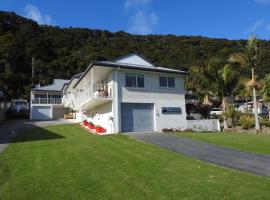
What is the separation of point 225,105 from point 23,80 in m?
48.2

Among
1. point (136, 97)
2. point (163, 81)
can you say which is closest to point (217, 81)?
point (163, 81)

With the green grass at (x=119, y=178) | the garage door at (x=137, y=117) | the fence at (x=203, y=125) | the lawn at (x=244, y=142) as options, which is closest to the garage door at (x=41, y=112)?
the garage door at (x=137, y=117)

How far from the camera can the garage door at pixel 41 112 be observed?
43.7m

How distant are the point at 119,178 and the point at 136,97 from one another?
14.8 meters

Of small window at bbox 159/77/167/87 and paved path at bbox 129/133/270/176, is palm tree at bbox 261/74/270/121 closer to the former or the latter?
small window at bbox 159/77/167/87

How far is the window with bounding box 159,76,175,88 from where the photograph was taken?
24.3 metres

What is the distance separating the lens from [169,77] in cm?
2484

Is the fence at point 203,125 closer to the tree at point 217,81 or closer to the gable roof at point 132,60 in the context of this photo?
the tree at point 217,81

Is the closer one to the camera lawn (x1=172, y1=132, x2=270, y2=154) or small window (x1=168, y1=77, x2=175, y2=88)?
lawn (x1=172, y1=132, x2=270, y2=154)

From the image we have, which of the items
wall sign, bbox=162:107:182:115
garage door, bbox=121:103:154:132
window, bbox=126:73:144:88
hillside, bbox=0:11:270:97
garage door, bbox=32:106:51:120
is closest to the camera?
garage door, bbox=121:103:154:132

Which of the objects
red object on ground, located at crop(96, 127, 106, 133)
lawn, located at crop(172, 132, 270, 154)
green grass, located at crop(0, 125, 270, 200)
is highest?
red object on ground, located at crop(96, 127, 106, 133)

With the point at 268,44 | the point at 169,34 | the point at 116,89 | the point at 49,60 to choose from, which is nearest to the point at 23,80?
the point at 49,60

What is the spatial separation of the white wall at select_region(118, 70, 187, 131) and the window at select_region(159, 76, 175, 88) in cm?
31

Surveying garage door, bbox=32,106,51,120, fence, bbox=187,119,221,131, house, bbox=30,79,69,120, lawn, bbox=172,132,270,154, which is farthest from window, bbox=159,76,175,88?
garage door, bbox=32,106,51,120
